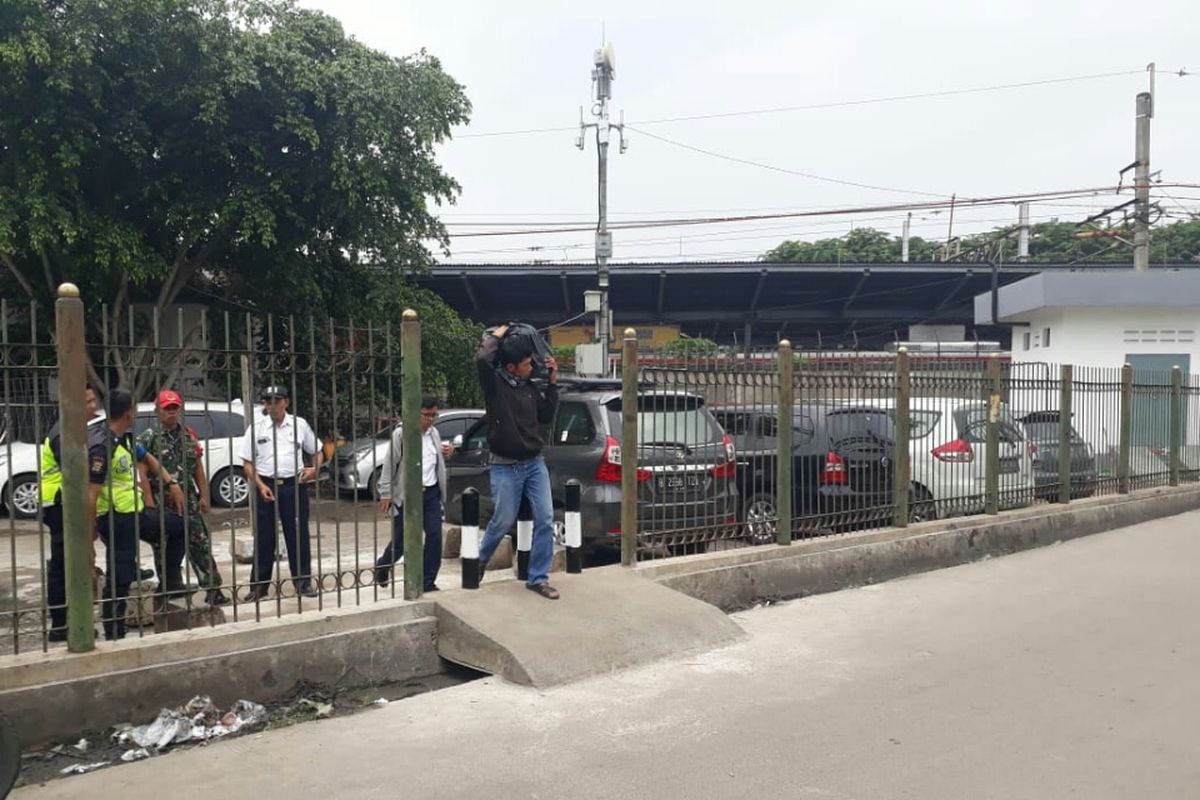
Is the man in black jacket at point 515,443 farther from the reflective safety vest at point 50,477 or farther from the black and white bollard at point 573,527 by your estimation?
the reflective safety vest at point 50,477

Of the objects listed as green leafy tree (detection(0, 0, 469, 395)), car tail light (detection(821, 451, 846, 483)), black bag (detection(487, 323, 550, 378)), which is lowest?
car tail light (detection(821, 451, 846, 483))

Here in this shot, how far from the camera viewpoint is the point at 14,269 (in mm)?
13477

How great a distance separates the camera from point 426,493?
6820mm

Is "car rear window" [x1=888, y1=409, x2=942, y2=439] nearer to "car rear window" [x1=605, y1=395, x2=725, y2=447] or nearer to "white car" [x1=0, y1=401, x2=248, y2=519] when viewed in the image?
"car rear window" [x1=605, y1=395, x2=725, y2=447]

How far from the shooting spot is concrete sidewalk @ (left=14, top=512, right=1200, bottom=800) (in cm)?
409

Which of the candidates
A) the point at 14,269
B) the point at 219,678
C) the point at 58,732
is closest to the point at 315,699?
the point at 219,678

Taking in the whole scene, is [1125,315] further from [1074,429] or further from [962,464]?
[962,464]

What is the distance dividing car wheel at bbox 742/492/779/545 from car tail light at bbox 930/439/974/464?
2275 millimetres

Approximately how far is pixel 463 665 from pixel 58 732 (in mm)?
2072

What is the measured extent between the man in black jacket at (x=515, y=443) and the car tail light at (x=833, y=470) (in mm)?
2961

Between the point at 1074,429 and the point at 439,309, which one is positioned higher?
the point at 439,309

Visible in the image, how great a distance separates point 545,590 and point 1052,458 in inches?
288

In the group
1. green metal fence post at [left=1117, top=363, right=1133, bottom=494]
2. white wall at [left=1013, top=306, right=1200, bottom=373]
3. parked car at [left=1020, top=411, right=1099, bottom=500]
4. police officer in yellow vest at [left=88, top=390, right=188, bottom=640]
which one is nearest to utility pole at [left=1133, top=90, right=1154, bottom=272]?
white wall at [left=1013, top=306, right=1200, bottom=373]

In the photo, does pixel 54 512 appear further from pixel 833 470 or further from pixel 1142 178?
pixel 1142 178
